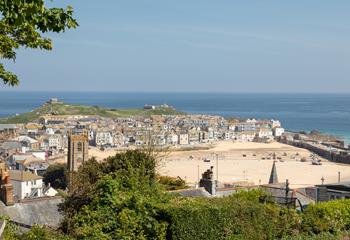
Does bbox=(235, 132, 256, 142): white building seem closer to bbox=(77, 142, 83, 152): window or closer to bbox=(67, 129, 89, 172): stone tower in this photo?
bbox=(67, 129, 89, 172): stone tower

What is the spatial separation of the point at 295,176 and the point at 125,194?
56.1 m

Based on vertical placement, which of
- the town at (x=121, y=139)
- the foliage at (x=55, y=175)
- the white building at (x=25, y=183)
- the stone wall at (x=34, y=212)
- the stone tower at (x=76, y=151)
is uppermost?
the stone wall at (x=34, y=212)

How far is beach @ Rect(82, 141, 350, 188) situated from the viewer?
64125mm

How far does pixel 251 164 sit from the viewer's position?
8150 centimetres

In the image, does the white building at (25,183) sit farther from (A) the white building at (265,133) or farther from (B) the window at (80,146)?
(A) the white building at (265,133)

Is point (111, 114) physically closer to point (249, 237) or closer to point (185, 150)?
point (185, 150)

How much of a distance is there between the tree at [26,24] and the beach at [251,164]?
140 ft

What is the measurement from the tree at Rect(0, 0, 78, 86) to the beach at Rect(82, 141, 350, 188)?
A: 140ft

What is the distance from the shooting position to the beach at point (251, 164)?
210ft

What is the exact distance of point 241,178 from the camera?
64750 mm

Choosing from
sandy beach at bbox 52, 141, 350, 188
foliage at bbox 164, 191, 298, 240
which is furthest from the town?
foliage at bbox 164, 191, 298, 240

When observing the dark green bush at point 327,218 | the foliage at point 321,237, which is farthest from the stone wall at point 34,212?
the dark green bush at point 327,218

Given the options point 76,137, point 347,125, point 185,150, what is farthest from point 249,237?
point 347,125

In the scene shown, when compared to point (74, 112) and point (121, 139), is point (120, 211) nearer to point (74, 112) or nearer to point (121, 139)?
point (121, 139)
